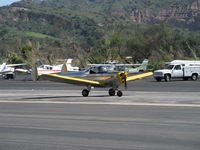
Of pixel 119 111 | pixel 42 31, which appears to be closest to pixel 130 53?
pixel 119 111

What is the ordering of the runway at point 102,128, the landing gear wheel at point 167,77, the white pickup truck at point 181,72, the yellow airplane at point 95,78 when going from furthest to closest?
the white pickup truck at point 181,72, the landing gear wheel at point 167,77, the yellow airplane at point 95,78, the runway at point 102,128

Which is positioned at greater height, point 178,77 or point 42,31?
point 42,31

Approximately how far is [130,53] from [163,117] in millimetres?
64849

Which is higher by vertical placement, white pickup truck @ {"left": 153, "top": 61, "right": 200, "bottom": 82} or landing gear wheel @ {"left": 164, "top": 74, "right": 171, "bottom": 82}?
white pickup truck @ {"left": 153, "top": 61, "right": 200, "bottom": 82}

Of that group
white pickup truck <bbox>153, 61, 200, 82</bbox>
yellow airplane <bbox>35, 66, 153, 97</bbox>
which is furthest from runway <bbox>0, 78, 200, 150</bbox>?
white pickup truck <bbox>153, 61, 200, 82</bbox>

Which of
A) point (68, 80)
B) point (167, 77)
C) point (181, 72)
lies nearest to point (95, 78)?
point (68, 80)

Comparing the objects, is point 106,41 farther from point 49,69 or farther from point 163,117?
point 163,117

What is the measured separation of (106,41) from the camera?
6925cm

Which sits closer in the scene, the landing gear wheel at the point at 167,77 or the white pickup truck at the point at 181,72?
the landing gear wheel at the point at 167,77

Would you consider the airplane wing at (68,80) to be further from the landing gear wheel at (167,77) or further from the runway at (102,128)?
the landing gear wheel at (167,77)

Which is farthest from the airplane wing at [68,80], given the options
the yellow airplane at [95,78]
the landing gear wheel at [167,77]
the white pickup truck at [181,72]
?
the white pickup truck at [181,72]

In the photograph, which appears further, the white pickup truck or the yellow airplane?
the white pickup truck

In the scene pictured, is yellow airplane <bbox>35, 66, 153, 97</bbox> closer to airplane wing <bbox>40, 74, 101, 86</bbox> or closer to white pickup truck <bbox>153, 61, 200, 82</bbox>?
airplane wing <bbox>40, 74, 101, 86</bbox>

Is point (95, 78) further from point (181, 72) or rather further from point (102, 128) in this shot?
point (181, 72)
